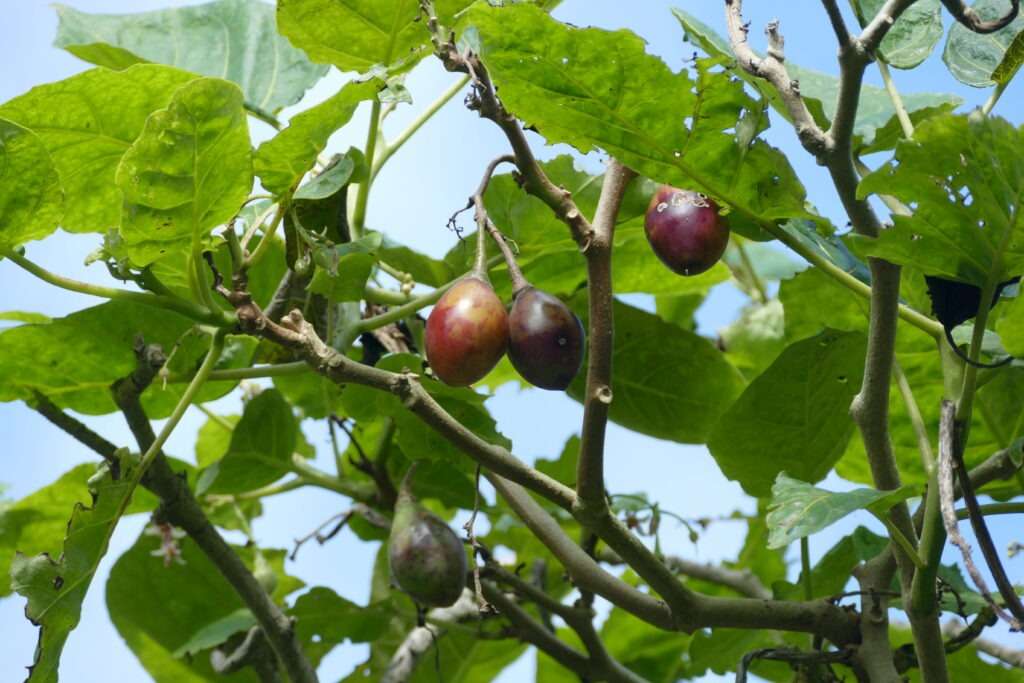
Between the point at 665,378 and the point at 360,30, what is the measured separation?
1.67ft

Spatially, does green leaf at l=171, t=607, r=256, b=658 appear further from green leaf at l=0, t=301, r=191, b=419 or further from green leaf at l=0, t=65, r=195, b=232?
green leaf at l=0, t=65, r=195, b=232

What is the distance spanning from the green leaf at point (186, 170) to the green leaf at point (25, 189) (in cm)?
7

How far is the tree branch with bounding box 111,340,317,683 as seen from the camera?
46.4 inches

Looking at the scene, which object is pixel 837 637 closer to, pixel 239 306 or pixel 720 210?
pixel 720 210

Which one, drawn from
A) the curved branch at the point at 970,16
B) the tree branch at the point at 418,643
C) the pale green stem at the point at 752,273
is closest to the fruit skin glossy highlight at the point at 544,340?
the curved branch at the point at 970,16

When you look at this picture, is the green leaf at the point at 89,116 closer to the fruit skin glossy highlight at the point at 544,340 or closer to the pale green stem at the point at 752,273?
the fruit skin glossy highlight at the point at 544,340

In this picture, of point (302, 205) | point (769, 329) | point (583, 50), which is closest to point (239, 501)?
point (302, 205)

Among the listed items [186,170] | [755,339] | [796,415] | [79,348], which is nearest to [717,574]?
[755,339]

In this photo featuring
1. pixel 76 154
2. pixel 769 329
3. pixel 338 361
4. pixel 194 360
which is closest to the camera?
pixel 338 361

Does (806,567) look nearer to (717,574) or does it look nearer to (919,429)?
(919,429)

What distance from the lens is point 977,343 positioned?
90cm

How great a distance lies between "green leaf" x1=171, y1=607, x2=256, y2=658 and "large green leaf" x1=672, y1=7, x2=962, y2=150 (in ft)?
2.64

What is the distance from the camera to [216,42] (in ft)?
5.29

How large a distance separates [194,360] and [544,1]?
1.66 ft
